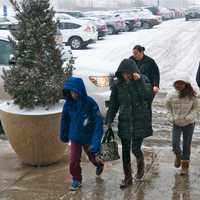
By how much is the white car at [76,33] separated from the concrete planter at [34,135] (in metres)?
20.2

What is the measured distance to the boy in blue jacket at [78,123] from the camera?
226 inches

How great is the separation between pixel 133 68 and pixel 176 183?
155cm

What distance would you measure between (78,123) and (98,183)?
2.89 feet

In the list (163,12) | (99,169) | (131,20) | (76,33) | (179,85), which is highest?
(179,85)

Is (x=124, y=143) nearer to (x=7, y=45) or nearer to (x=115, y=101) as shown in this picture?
(x=115, y=101)

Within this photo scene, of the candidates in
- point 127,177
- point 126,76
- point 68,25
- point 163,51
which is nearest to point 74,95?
point 126,76

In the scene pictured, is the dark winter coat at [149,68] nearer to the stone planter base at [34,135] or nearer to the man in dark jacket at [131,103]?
the stone planter base at [34,135]

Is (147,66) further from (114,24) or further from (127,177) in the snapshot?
(114,24)

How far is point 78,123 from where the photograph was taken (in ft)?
19.2

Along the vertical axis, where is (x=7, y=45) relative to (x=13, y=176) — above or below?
above

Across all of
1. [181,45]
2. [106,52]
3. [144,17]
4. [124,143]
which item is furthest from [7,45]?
[144,17]

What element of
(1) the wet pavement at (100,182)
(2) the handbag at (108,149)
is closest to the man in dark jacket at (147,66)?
(1) the wet pavement at (100,182)

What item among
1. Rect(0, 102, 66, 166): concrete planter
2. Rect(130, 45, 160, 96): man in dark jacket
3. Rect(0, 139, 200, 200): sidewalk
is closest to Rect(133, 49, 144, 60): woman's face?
Rect(130, 45, 160, 96): man in dark jacket

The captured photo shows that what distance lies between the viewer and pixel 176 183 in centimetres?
624
